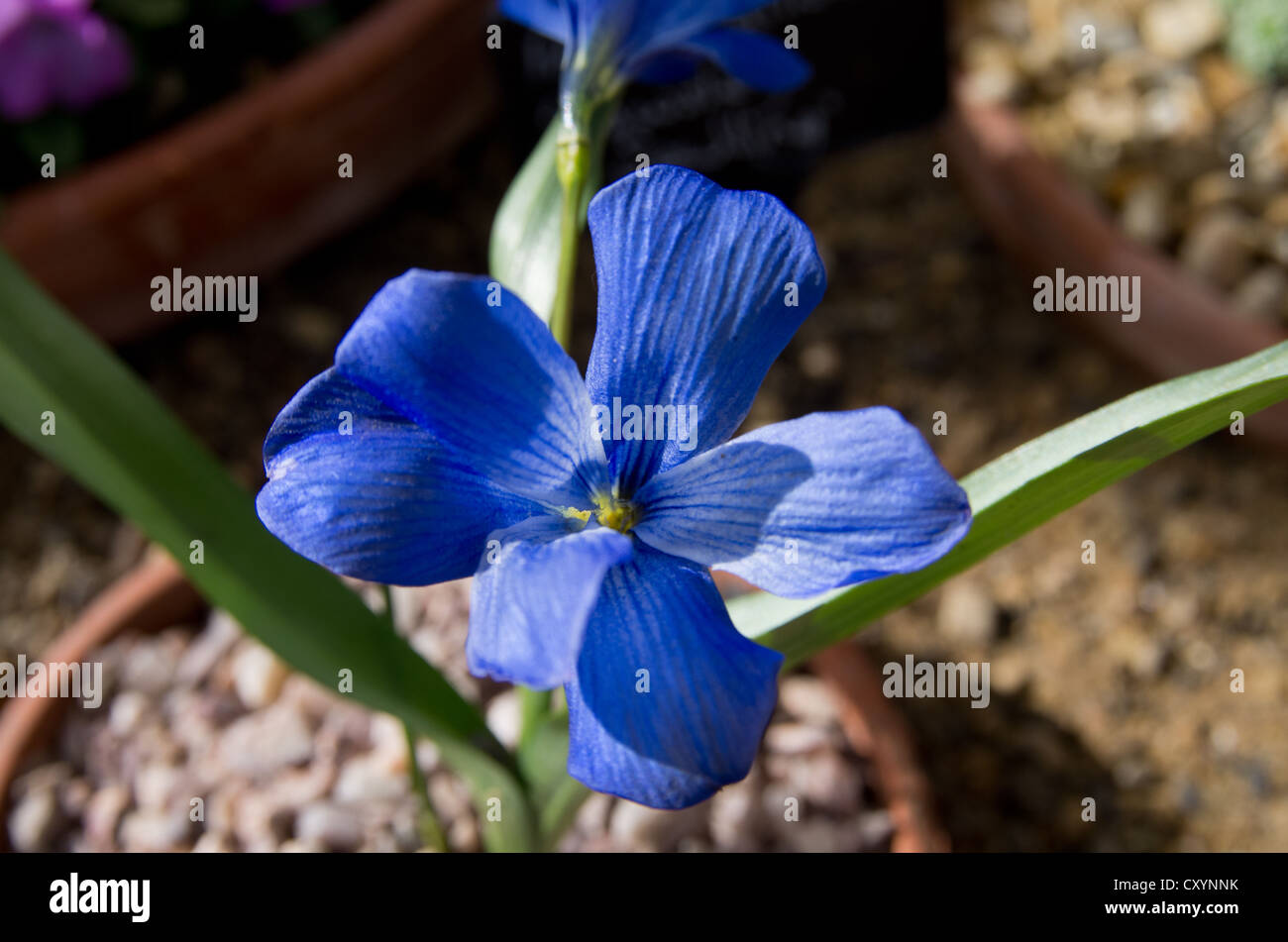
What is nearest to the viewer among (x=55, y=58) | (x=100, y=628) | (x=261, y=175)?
(x=100, y=628)

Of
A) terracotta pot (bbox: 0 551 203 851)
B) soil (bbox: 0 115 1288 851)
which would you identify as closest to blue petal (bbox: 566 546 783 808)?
soil (bbox: 0 115 1288 851)

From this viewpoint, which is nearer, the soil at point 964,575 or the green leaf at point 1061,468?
the green leaf at point 1061,468

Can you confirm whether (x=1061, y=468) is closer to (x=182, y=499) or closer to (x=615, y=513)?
(x=615, y=513)

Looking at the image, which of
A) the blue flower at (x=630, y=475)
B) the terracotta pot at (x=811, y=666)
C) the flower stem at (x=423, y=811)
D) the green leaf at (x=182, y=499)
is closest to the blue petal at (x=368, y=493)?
the blue flower at (x=630, y=475)

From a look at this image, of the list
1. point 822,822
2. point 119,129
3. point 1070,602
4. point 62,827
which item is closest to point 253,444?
point 119,129

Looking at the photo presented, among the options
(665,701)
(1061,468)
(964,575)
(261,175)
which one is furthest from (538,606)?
(261,175)

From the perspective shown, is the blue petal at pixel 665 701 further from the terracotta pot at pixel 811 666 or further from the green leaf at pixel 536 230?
the terracotta pot at pixel 811 666
